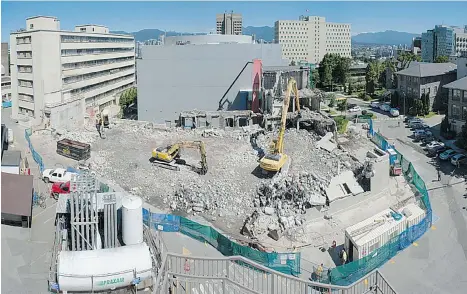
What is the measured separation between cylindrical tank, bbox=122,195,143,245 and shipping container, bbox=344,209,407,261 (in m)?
7.21

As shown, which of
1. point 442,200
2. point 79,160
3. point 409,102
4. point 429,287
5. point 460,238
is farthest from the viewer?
point 409,102

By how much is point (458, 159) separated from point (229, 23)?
115 metres

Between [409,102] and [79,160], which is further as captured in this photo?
[409,102]

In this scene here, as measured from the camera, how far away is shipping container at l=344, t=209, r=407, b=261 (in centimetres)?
1562

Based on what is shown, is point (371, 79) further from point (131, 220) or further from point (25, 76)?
point (131, 220)

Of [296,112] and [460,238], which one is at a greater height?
[296,112]

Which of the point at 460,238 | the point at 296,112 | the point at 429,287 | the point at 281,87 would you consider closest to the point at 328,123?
the point at 296,112

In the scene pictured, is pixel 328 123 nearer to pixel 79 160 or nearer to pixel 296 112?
pixel 296 112

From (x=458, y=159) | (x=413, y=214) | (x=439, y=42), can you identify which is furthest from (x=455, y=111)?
(x=439, y=42)

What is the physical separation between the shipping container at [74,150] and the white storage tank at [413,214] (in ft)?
56.3

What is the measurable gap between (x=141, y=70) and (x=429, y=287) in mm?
30759

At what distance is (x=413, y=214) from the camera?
18516 mm

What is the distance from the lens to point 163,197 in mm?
22328

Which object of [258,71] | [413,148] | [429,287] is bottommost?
[429,287]
